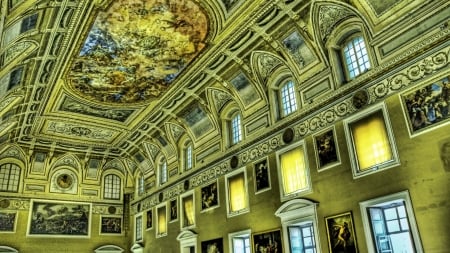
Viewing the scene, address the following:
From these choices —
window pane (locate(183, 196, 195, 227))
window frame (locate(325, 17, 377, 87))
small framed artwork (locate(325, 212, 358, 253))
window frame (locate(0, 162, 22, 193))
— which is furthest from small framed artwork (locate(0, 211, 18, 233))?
window frame (locate(325, 17, 377, 87))

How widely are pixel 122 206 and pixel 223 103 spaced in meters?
14.0

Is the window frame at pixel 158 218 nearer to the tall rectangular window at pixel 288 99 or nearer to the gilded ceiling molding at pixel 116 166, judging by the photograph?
the gilded ceiling molding at pixel 116 166

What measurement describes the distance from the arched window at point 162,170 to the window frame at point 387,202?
50.3 feet

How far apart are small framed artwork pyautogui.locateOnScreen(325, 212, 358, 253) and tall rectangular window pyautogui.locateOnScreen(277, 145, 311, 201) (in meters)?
1.65

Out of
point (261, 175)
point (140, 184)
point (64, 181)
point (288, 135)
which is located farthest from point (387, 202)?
point (64, 181)

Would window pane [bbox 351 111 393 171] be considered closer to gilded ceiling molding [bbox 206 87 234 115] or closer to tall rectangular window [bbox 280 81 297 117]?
tall rectangular window [bbox 280 81 297 117]

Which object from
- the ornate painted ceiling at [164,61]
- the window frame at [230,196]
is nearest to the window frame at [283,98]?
the ornate painted ceiling at [164,61]

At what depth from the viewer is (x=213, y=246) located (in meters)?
17.0

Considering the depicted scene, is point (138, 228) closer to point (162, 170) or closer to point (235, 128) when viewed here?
point (162, 170)

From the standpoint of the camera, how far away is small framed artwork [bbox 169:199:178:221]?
2112 centimetres

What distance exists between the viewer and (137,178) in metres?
27.8

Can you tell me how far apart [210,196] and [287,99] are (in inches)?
254

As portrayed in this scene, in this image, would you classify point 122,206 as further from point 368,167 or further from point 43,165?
point 368,167

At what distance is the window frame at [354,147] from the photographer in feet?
34.1
